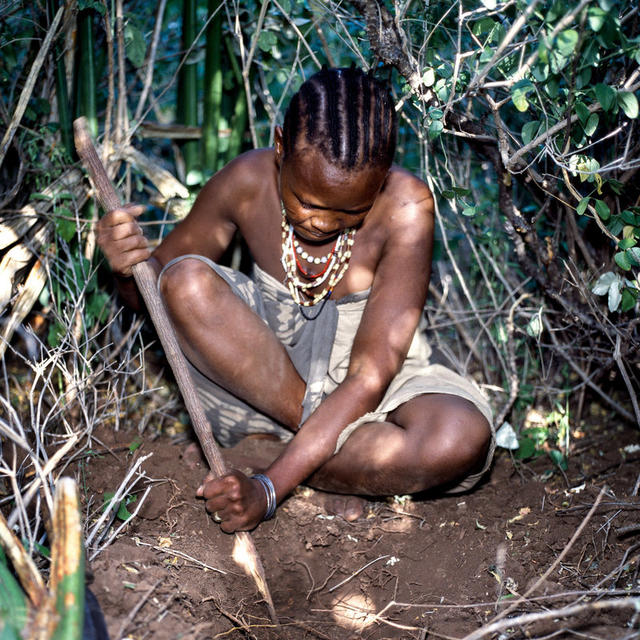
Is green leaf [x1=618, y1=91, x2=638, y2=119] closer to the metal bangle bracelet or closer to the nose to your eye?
the nose

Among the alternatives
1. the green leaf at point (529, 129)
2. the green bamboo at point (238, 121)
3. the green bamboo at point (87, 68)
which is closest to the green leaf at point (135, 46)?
the green bamboo at point (87, 68)

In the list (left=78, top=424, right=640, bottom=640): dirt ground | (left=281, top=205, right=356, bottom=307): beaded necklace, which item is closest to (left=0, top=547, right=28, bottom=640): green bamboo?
(left=78, top=424, right=640, bottom=640): dirt ground

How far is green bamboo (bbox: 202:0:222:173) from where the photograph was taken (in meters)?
2.58

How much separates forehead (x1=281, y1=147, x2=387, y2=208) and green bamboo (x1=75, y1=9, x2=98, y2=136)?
958mm

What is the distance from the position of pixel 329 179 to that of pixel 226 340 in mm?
599

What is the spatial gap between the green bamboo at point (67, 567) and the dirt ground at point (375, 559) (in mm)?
257

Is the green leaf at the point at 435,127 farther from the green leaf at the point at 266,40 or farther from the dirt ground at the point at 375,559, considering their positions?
the dirt ground at the point at 375,559

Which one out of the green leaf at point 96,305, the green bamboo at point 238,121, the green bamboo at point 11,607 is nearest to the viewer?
the green bamboo at point 11,607

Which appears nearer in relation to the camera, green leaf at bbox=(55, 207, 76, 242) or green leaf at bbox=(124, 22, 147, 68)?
green leaf at bbox=(55, 207, 76, 242)

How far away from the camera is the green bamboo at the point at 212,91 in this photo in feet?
8.46

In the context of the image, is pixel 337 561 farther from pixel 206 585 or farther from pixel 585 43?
pixel 585 43

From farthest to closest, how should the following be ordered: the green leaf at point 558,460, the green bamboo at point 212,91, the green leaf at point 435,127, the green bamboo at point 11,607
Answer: the green bamboo at point 212,91 < the green leaf at point 558,460 < the green leaf at point 435,127 < the green bamboo at point 11,607

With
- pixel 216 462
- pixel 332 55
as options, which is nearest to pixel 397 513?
pixel 216 462

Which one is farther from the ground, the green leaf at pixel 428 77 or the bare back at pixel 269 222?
the green leaf at pixel 428 77
